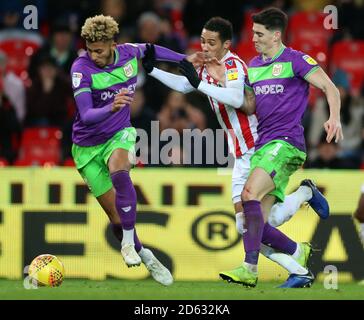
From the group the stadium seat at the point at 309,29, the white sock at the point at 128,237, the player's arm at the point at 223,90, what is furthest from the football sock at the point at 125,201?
the stadium seat at the point at 309,29

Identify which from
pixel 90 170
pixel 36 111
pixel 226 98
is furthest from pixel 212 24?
pixel 36 111

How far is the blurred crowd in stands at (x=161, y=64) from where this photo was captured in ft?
50.2

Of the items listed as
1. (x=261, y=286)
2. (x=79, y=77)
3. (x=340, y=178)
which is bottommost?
(x=261, y=286)

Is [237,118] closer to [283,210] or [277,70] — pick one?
[277,70]

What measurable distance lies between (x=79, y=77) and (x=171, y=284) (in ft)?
6.72

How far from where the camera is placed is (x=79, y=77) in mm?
11148

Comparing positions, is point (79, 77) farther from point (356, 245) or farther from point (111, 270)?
point (356, 245)

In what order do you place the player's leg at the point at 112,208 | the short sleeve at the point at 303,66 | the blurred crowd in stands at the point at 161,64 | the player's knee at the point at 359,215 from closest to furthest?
the short sleeve at the point at 303,66
the player's leg at the point at 112,208
the player's knee at the point at 359,215
the blurred crowd in stands at the point at 161,64

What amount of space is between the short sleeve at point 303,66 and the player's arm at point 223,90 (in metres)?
0.48

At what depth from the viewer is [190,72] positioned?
1117 cm

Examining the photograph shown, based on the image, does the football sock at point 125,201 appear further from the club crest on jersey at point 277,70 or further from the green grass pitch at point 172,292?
the club crest on jersey at point 277,70

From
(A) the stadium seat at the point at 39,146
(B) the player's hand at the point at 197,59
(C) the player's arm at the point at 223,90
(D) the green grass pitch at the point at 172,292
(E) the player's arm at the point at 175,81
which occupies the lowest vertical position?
(D) the green grass pitch at the point at 172,292

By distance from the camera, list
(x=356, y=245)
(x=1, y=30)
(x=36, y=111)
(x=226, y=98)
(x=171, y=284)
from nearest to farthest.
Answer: (x=226, y=98) < (x=171, y=284) < (x=356, y=245) < (x=36, y=111) < (x=1, y=30)

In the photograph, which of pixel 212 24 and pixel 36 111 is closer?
pixel 212 24
